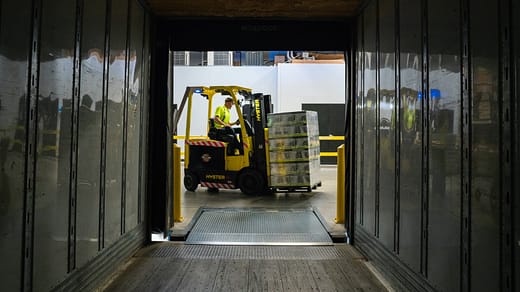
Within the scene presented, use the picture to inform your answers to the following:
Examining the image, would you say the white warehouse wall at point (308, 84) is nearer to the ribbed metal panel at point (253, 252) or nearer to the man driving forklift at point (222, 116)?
the man driving forklift at point (222, 116)

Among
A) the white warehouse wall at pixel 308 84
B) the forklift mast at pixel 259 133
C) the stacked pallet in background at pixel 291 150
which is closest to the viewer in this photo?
the stacked pallet in background at pixel 291 150

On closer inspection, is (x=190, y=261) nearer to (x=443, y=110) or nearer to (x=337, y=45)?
(x=443, y=110)

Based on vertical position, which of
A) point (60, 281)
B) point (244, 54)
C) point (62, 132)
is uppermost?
point (244, 54)

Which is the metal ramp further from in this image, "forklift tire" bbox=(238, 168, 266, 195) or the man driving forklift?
the man driving forklift

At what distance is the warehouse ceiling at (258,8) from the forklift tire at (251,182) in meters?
4.25

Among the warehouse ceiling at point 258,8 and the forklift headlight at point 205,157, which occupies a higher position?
the warehouse ceiling at point 258,8

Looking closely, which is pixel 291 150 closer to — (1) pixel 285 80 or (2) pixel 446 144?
(2) pixel 446 144

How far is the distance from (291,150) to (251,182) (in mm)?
1153

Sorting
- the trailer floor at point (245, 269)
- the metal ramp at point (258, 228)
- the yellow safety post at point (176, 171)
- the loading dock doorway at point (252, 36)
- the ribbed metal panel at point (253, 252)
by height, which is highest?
the loading dock doorway at point (252, 36)

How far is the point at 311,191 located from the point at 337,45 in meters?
4.68

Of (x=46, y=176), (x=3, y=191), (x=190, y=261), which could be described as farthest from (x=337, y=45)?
(x=3, y=191)

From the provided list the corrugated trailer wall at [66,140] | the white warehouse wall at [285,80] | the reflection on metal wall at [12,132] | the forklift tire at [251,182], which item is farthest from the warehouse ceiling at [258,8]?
the white warehouse wall at [285,80]

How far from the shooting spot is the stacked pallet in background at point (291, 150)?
27.3ft

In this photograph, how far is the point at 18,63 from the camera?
6.67ft
